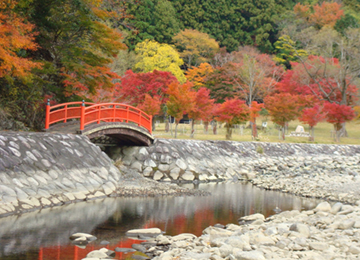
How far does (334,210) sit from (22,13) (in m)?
15.7

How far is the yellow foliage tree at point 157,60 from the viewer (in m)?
43.1

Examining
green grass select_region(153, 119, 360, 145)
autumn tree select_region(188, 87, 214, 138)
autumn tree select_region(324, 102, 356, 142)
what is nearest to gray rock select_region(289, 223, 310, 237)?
autumn tree select_region(188, 87, 214, 138)

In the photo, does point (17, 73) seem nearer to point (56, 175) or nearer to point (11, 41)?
point (11, 41)

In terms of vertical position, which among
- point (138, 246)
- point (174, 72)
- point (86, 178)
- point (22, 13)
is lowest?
point (138, 246)

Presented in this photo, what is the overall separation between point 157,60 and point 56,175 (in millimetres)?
31667

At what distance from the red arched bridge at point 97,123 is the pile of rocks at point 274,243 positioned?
8759 millimetres

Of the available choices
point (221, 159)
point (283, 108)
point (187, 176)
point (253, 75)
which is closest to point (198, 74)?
point (253, 75)

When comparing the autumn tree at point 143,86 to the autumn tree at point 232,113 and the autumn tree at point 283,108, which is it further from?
the autumn tree at point 283,108

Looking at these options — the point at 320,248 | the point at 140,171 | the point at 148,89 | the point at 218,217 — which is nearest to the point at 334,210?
the point at 218,217

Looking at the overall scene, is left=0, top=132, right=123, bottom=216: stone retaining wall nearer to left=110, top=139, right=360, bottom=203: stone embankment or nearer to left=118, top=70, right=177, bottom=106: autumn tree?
left=110, top=139, right=360, bottom=203: stone embankment

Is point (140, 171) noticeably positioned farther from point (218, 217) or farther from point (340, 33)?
point (340, 33)

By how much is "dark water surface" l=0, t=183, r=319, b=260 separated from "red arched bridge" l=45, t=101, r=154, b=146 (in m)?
4.13

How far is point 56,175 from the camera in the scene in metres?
13.3

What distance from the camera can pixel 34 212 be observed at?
11.4 meters
